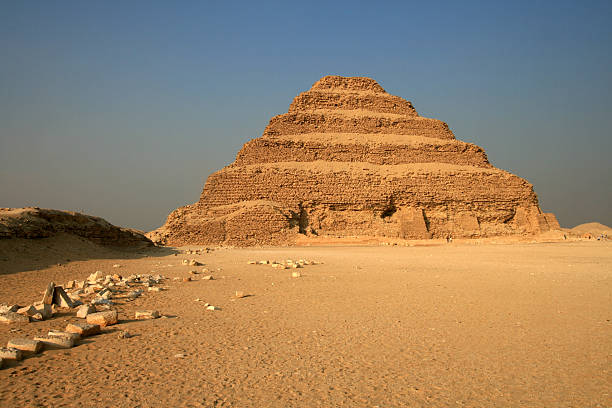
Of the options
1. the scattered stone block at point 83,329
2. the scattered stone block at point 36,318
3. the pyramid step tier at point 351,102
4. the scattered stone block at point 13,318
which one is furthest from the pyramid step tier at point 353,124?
the scattered stone block at point 83,329

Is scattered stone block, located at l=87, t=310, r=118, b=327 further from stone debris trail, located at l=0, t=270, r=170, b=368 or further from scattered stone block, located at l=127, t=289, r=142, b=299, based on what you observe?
scattered stone block, located at l=127, t=289, r=142, b=299

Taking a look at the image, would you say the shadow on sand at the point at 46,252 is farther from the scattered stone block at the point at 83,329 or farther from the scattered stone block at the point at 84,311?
the scattered stone block at the point at 83,329

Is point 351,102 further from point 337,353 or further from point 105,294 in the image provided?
point 337,353

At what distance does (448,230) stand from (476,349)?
91.2 ft

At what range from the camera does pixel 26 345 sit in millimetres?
3037

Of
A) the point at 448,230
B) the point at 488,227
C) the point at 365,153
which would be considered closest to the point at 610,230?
the point at 488,227

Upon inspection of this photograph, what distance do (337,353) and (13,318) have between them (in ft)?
11.0

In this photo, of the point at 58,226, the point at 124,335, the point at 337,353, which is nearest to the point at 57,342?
the point at 124,335

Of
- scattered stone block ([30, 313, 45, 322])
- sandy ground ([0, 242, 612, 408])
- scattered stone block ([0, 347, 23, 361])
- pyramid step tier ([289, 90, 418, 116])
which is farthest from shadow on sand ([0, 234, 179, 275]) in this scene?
pyramid step tier ([289, 90, 418, 116])

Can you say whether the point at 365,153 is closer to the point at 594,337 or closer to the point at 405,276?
the point at 405,276

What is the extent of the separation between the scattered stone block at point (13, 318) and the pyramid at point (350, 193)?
2096 centimetres

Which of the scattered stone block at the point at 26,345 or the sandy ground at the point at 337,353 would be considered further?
the scattered stone block at the point at 26,345

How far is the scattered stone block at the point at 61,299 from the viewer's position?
483 centimetres

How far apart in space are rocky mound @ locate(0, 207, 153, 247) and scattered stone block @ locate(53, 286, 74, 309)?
764 centimetres
